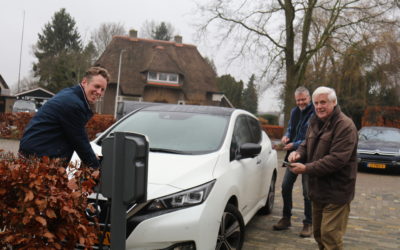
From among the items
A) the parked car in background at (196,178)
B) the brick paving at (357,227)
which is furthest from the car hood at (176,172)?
the brick paving at (357,227)

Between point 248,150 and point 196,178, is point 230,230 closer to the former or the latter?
point 196,178

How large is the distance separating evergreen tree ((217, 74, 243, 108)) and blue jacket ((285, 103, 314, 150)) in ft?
181

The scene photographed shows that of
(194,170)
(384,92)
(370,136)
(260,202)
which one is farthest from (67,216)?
(384,92)

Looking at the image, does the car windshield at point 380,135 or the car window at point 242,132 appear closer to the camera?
the car window at point 242,132

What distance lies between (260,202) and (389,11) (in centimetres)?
1865

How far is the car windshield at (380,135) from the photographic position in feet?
46.4

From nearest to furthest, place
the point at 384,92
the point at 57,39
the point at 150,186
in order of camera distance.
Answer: the point at 150,186 → the point at 384,92 → the point at 57,39

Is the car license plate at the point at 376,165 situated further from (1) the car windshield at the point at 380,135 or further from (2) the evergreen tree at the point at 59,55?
(2) the evergreen tree at the point at 59,55

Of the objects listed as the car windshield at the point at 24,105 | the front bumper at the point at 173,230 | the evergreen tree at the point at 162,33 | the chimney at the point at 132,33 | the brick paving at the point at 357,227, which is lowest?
the brick paving at the point at 357,227

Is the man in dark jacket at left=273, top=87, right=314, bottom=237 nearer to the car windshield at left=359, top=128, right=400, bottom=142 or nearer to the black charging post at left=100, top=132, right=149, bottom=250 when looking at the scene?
the black charging post at left=100, top=132, right=149, bottom=250

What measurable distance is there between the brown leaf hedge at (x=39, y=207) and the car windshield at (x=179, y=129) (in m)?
1.99

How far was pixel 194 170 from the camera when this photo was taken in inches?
150

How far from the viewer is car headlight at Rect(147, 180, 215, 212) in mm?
3375

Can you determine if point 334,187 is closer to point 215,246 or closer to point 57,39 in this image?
point 215,246
